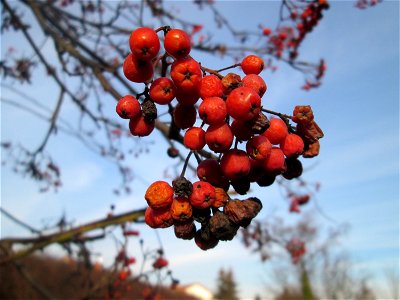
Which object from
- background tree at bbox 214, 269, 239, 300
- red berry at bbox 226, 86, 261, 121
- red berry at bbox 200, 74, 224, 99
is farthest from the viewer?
background tree at bbox 214, 269, 239, 300

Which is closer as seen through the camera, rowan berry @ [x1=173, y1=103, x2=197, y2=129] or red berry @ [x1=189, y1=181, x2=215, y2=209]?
red berry @ [x1=189, y1=181, x2=215, y2=209]

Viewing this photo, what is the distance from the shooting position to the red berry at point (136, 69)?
1290 millimetres

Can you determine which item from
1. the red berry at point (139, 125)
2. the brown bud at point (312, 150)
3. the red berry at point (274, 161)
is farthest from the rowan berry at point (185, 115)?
the brown bud at point (312, 150)

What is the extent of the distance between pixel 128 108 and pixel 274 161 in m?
0.57

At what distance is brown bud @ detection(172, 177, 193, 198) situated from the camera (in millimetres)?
1270

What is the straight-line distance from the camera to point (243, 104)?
1148 mm

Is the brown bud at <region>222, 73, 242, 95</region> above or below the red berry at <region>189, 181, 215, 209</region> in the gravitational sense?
above

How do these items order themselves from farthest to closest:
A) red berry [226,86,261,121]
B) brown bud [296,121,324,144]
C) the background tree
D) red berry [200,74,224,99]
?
the background tree → brown bud [296,121,324,144] → red berry [200,74,224,99] → red berry [226,86,261,121]

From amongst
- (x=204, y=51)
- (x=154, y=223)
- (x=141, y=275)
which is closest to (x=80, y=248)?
(x=141, y=275)

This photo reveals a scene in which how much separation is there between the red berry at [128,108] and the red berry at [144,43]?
6.5 inches

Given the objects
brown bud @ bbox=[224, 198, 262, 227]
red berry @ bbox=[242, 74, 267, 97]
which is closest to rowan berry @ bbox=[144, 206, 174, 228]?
brown bud @ bbox=[224, 198, 262, 227]

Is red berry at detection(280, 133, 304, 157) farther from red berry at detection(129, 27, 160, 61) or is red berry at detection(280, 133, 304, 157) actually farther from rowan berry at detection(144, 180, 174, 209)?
red berry at detection(129, 27, 160, 61)

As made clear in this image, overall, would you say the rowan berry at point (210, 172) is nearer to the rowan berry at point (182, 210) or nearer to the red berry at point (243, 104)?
the rowan berry at point (182, 210)

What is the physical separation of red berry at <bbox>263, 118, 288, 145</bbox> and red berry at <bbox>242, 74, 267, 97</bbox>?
0.12 m
